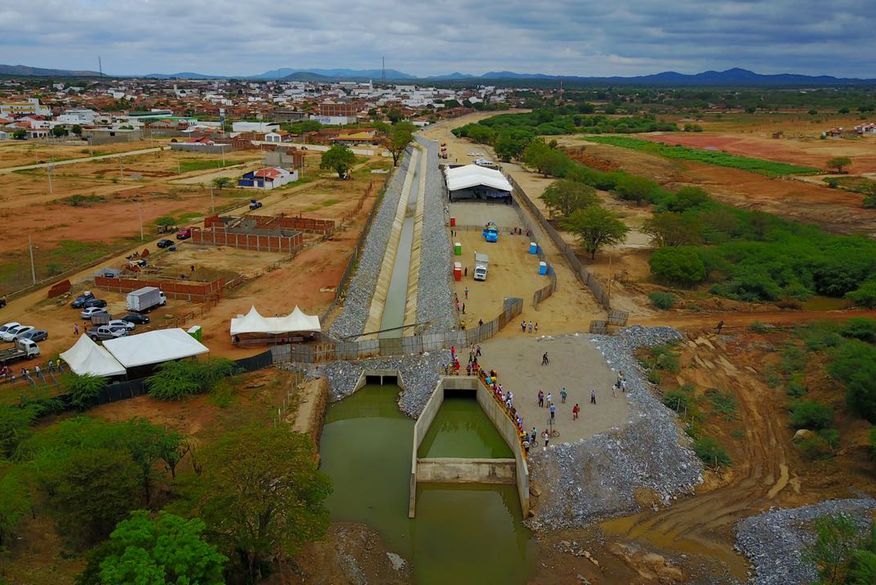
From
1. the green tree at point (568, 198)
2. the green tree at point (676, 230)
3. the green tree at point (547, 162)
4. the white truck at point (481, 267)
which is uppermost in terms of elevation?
the green tree at point (547, 162)

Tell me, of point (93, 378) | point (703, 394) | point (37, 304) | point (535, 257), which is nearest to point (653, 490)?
point (703, 394)

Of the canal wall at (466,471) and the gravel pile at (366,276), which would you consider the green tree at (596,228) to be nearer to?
the gravel pile at (366,276)

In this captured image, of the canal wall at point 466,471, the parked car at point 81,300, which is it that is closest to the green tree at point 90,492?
the canal wall at point 466,471

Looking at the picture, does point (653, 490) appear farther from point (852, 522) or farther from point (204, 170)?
point (204, 170)

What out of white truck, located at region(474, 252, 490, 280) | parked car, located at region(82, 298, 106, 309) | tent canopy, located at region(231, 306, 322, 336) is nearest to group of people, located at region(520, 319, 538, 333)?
white truck, located at region(474, 252, 490, 280)

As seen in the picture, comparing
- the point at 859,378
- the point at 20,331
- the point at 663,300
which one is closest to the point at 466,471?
the point at 859,378

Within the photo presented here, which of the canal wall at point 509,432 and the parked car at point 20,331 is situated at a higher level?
the parked car at point 20,331

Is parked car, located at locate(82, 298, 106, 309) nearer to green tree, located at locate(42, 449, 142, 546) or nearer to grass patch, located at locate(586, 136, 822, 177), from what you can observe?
green tree, located at locate(42, 449, 142, 546)
